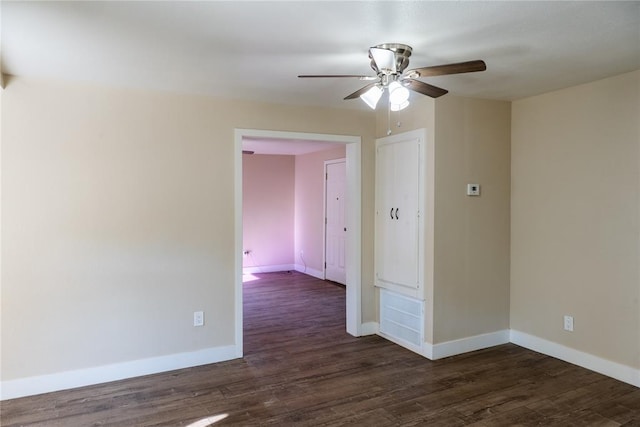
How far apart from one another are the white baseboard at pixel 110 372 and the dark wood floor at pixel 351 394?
3.1 inches

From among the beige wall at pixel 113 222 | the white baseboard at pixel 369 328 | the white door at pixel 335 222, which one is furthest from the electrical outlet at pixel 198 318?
the white door at pixel 335 222

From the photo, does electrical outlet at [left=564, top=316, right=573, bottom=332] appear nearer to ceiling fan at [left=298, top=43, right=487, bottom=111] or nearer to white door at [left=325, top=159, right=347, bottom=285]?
ceiling fan at [left=298, top=43, right=487, bottom=111]

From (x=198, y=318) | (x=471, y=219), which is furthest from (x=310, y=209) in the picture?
(x=198, y=318)

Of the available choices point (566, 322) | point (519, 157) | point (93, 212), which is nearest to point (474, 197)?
point (519, 157)

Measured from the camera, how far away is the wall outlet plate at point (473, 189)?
153 inches

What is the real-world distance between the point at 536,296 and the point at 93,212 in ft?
12.8

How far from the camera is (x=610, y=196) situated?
3328 millimetres

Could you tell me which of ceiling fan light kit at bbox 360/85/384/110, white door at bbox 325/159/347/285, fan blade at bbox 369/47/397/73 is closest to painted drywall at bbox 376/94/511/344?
ceiling fan light kit at bbox 360/85/384/110

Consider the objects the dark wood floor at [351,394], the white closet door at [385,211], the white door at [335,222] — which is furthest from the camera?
the white door at [335,222]

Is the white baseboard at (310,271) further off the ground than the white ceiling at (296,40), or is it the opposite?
the white ceiling at (296,40)

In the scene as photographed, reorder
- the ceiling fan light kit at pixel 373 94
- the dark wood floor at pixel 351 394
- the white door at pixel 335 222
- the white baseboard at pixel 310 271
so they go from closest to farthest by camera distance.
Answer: the ceiling fan light kit at pixel 373 94 < the dark wood floor at pixel 351 394 < the white door at pixel 335 222 < the white baseboard at pixel 310 271

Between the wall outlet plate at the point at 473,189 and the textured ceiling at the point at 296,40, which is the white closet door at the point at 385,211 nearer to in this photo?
the wall outlet plate at the point at 473,189

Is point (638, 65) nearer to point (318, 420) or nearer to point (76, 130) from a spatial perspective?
point (318, 420)

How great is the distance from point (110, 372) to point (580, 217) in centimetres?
403
